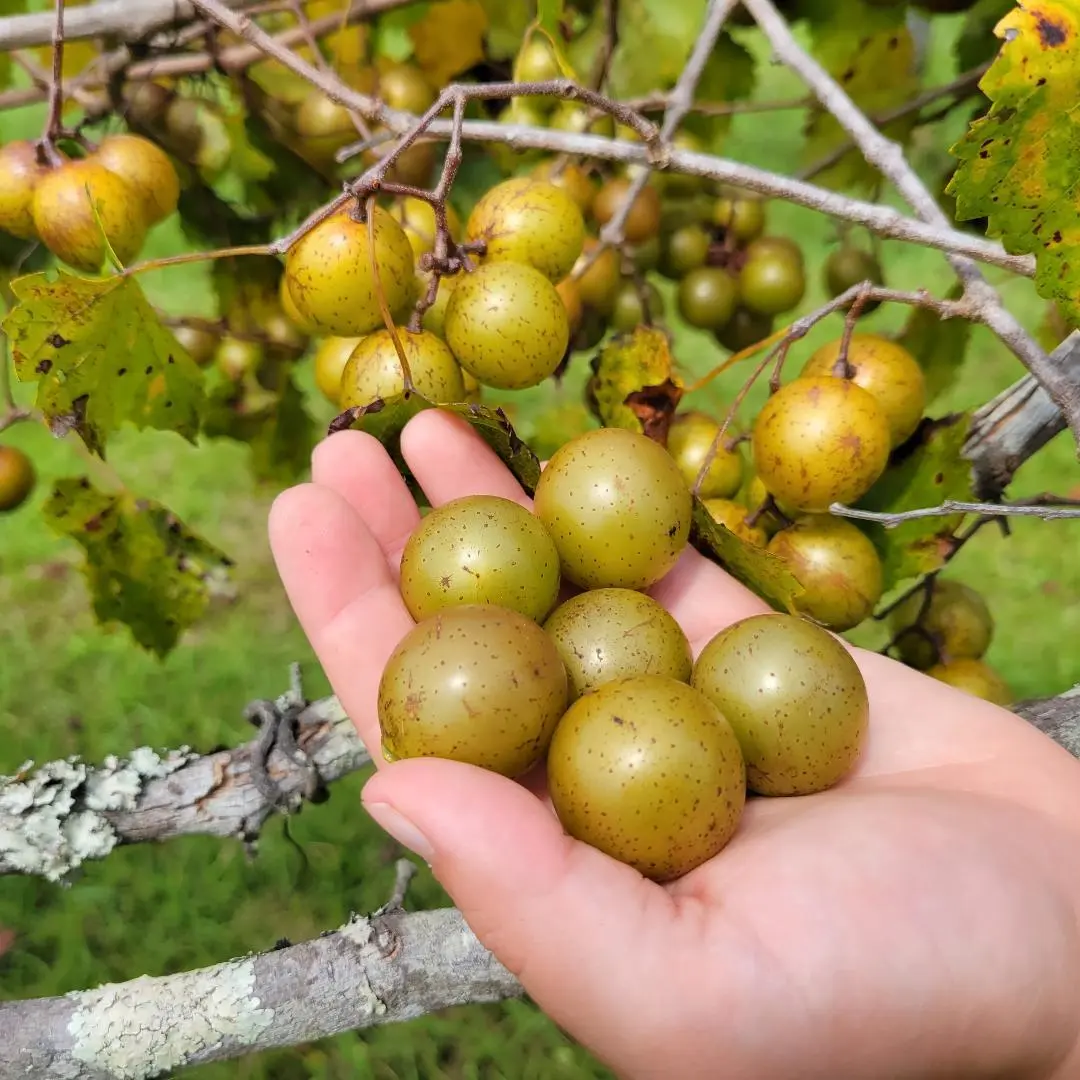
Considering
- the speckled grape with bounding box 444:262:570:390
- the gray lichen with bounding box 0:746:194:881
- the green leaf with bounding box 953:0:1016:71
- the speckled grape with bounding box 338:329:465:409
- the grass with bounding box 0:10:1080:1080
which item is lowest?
the grass with bounding box 0:10:1080:1080

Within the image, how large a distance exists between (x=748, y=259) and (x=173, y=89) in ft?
4.08

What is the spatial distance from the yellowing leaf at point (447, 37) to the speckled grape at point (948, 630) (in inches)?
58.1

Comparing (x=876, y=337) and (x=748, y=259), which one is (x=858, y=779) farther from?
(x=748, y=259)

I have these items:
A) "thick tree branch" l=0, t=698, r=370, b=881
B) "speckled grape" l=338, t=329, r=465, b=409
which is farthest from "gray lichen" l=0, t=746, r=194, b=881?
"speckled grape" l=338, t=329, r=465, b=409

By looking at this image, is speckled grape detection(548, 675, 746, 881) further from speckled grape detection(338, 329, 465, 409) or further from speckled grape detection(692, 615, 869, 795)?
speckled grape detection(338, 329, 465, 409)

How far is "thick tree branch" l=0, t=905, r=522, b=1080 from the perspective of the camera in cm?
134

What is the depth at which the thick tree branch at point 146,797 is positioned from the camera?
5.11 ft

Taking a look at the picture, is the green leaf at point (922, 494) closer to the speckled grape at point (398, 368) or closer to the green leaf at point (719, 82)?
the speckled grape at point (398, 368)

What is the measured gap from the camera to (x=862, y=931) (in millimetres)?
946

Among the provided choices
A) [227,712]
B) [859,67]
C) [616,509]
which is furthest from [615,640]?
[227,712]

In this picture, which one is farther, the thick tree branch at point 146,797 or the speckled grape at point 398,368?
the thick tree branch at point 146,797

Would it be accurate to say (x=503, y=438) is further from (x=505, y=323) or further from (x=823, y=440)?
(x=823, y=440)

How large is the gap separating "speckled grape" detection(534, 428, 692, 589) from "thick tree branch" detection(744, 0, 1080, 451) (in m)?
0.47

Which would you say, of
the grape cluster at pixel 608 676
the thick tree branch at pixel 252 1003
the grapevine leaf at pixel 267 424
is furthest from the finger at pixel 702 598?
the grapevine leaf at pixel 267 424
